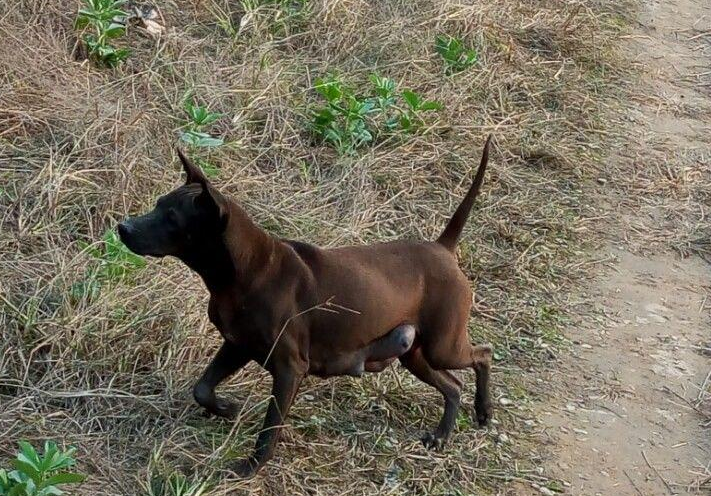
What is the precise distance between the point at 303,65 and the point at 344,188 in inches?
49.6

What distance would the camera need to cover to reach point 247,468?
3484mm

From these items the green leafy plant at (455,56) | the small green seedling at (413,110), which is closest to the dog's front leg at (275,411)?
the small green seedling at (413,110)

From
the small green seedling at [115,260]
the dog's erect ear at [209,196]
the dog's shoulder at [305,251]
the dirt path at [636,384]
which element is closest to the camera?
the dog's erect ear at [209,196]

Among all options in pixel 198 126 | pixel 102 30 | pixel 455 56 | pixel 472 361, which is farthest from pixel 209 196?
pixel 455 56

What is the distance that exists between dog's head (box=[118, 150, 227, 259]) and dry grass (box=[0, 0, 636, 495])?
64cm

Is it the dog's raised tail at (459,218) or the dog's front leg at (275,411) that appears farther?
the dog's raised tail at (459,218)

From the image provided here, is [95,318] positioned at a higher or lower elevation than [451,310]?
lower

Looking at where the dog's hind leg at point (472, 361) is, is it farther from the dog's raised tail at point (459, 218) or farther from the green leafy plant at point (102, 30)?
the green leafy plant at point (102, 30)

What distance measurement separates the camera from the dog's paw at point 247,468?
11.3 ft

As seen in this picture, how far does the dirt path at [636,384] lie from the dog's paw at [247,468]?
1052 millimetres

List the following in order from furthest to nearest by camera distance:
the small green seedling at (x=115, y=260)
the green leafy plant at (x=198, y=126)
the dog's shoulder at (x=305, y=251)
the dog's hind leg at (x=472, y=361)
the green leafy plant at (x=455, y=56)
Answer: the green leafy plant at (x=455, y=56) < the green leafy plant at (x=198, y=126) < the small green seedling at (x=115, y=260) < the dog's hind leg at (x=472, y=361) < the dog's shoulder at (x=305, y=251)

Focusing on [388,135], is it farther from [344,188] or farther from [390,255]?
[390,255]

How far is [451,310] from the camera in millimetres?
3746

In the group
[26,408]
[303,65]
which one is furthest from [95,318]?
[303,65]
